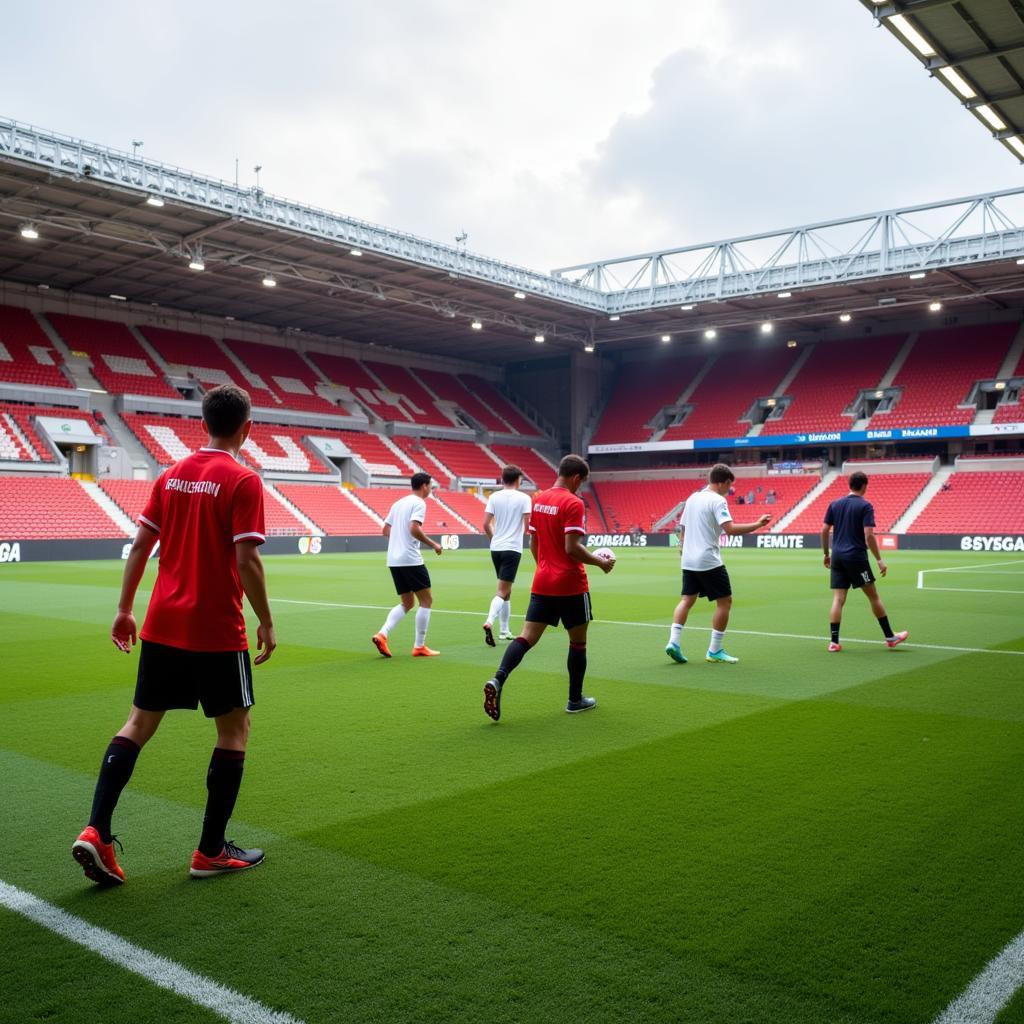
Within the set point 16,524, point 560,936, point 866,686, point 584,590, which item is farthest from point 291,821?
point 16,524

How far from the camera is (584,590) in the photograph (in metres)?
7.79

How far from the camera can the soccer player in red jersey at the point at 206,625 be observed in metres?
4.28

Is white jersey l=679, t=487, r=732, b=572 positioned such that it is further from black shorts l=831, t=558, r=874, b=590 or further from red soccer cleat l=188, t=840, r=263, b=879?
red soccer cleat l=188, t=840, r=263, b=879

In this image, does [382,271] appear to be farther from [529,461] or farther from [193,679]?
[193,679]

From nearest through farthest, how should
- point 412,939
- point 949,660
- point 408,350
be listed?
point 412,939 → point 949,660 → point 408,350

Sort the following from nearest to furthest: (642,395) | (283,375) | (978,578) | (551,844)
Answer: (551,844), (978,578), (283,375), (642,395)

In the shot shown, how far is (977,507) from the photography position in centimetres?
4341

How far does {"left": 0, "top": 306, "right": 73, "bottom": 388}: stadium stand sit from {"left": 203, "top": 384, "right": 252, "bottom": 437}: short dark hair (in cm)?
4107

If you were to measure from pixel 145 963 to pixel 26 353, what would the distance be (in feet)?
146

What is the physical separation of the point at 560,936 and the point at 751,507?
48929 mm

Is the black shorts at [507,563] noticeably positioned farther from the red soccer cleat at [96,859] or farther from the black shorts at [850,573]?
the red soccer cleat at [96,859]

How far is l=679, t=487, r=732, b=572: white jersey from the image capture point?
10398 millimetres

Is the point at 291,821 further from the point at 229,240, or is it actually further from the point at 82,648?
the point at 229,240

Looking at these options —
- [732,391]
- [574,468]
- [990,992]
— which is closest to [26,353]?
[732,391]
